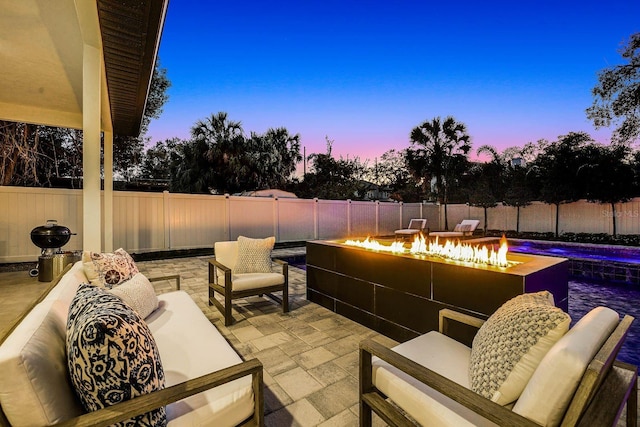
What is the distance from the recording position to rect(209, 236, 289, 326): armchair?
10.6 ft

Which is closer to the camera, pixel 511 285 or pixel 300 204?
pixel 511 285

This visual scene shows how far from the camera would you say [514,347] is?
1175 millimetres

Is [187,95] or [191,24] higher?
[191,24]

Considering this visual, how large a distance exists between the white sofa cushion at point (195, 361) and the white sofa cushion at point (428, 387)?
69 cm

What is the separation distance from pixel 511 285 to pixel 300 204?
8412 mm

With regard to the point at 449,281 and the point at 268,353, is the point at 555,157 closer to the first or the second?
the point at 449,281

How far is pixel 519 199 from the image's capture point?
37.8 ft

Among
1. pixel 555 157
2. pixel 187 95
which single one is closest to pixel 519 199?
pixel 555 157

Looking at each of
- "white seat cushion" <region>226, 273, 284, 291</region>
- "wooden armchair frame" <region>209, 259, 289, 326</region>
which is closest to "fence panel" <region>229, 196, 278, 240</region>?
"wooden armchair frame" <region>209, 259, 289, 326</region>

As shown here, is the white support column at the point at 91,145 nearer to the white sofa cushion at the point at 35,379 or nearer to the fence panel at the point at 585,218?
the white sofa cushion at the point at 35,379

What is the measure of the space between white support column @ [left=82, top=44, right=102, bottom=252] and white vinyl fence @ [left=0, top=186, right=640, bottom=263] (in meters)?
3.29

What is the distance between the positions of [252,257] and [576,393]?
3.28m

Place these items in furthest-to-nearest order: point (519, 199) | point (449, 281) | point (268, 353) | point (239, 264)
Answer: point (519, 199)
point (239, 264)
point (268, 353)
point (449, 281)

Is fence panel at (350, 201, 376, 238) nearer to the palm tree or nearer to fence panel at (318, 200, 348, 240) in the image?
fence panel at (318, 200, 348, 240)
